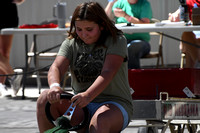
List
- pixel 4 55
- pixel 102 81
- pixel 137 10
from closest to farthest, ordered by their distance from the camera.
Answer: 1. pixel 102 81
2. pixel 137 10
3. pixel 4 55

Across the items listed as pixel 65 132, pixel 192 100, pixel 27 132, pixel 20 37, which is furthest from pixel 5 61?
pixel 65 132

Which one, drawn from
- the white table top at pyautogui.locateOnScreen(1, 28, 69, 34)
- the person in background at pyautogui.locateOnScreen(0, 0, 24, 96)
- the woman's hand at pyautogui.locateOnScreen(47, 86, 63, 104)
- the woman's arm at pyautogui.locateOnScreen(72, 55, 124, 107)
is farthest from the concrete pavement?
the woman's hand at pyautogui.locateOnScreen(47, 86, 63, 104)

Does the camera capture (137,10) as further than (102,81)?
Yes

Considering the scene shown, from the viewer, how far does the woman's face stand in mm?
3322

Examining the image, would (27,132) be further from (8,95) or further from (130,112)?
(8,95)

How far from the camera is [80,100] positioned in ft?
10.0

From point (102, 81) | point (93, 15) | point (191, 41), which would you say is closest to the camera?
point (102, 81)

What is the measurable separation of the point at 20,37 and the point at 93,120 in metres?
7.79

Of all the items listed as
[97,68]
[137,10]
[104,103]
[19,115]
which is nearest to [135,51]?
[137,10]

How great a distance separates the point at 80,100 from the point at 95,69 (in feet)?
1.33

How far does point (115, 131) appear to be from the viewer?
3197 millimetres

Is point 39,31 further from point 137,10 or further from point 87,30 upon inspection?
point 87,30

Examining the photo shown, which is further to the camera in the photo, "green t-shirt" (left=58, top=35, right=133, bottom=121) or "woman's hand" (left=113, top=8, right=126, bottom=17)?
"woman's hand" (left=113, top=8, right=126, bottom=17)

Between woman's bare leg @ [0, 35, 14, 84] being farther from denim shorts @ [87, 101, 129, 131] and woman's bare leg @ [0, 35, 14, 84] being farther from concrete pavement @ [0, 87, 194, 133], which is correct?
denim shorts @ [87, 101, 129, 131]
